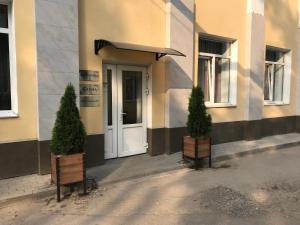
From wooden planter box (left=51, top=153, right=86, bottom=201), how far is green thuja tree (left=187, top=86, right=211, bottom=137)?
2.76m

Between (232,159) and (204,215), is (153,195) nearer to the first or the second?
(204,215)

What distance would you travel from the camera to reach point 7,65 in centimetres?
560

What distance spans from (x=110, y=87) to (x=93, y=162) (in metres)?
1.79

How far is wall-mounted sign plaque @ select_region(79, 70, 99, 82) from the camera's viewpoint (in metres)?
6.19

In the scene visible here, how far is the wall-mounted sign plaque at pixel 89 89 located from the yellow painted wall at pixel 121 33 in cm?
19

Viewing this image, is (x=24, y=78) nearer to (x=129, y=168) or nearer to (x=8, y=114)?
(x=8, y=114)

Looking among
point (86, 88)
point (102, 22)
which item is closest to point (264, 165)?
point (86, 88)

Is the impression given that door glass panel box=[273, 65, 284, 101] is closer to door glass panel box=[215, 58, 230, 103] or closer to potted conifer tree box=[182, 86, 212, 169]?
door glass panel box=[215, 58, 230, 103]

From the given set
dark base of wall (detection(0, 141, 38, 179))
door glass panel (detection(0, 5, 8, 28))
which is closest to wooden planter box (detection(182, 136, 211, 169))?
dark base of wall (detection(0, 141, 38, 179))

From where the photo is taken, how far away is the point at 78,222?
4031mm

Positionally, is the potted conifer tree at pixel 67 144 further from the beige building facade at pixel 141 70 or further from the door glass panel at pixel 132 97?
the door glass panel at pixel 132 97

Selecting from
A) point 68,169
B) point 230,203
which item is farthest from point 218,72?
point 68,169

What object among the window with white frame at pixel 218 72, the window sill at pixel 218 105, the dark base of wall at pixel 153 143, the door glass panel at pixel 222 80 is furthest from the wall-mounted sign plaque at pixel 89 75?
the door glass panel at pixel 222 80

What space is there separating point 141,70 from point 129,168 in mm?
2512
